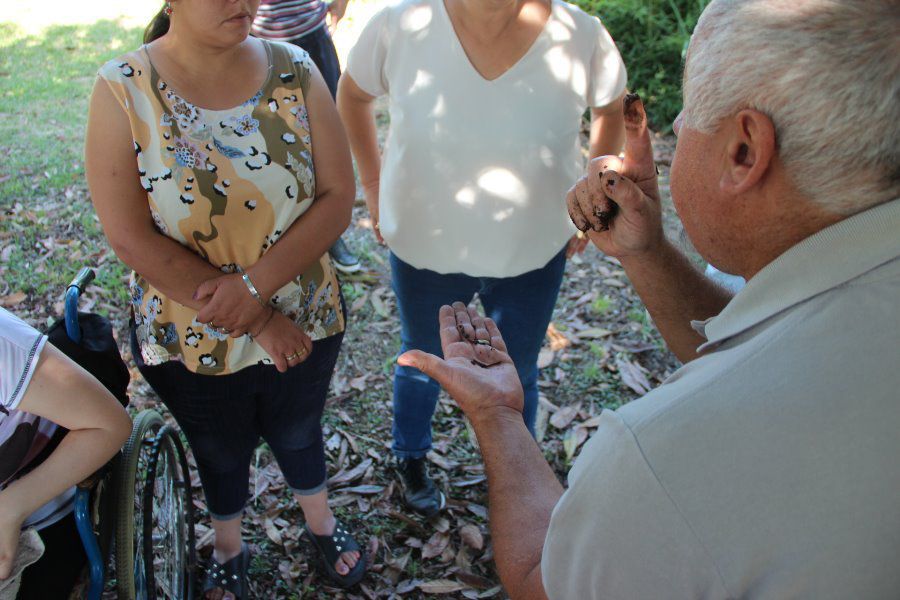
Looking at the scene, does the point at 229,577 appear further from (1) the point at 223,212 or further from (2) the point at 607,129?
(2) the point at 607,129

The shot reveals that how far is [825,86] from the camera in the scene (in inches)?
42.4

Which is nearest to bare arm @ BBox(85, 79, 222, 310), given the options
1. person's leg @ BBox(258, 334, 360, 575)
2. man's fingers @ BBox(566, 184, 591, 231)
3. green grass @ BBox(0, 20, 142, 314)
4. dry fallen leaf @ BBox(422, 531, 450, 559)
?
person's leg @ BBox(258, 334, 360, 575)

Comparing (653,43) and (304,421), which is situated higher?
(653,43)

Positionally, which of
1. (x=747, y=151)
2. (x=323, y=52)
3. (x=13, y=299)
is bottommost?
(x=13, y=299)

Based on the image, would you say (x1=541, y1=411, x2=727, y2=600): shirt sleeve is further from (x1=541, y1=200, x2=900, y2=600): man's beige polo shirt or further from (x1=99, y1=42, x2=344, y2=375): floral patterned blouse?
(x1=99, y1=42, x2=344, y2=375): floral patterned blouse

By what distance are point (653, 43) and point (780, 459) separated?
6.53 metres

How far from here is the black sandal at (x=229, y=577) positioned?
Answer: 9.05 ft

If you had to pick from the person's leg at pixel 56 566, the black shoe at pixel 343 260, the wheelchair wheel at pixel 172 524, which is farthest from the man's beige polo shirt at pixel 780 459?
the black shoe at pixel 343 260

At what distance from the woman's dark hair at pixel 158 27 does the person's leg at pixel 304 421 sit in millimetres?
1111

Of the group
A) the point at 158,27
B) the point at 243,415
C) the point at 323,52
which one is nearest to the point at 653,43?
the point at 323,52

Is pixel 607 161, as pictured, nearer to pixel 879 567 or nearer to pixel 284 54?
pixel 284 54

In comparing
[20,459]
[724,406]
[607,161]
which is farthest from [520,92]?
[20,459]

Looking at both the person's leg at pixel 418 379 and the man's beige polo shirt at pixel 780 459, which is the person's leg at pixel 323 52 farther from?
the man's beige polo shirt at pixel 780 459

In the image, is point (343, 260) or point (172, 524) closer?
point (172, 524)
